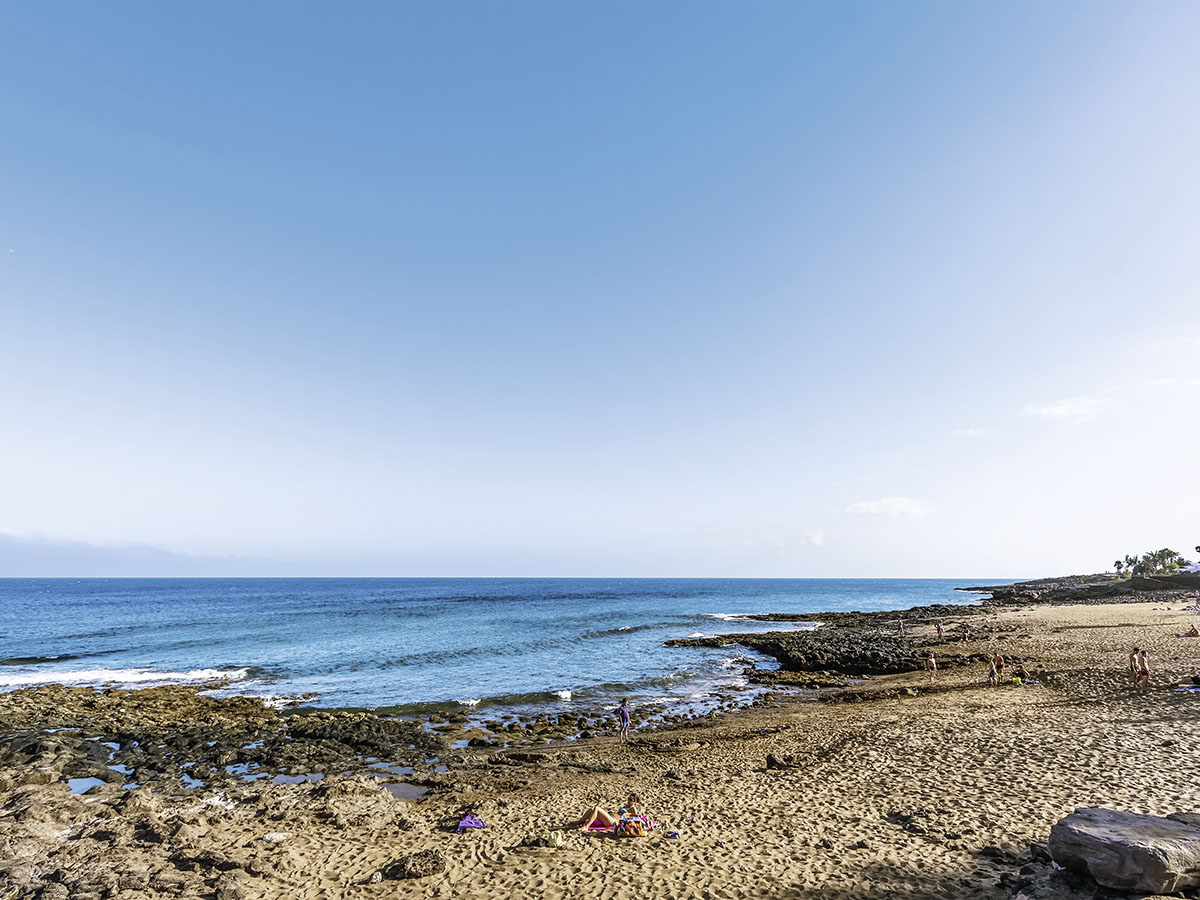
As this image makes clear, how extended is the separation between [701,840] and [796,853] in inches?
80.8

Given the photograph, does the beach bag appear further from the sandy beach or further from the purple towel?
the purple towel

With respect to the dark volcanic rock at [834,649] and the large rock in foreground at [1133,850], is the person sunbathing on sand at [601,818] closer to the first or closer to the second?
the large rock in foreground at [1133,850]

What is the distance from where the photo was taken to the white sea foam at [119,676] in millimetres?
35531

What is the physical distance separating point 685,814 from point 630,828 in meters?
1.99

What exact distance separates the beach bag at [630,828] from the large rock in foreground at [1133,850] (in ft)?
25.7

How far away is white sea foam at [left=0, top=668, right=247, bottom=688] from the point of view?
3553 cm

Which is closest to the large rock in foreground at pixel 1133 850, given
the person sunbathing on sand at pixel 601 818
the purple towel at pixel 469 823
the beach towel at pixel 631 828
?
the beach towel at pixel 631 828

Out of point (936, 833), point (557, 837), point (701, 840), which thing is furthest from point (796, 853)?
point (557, 837)

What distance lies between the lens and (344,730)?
23344 mm

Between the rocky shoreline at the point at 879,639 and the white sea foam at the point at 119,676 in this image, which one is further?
the rocky shoreline at the point at 879,639

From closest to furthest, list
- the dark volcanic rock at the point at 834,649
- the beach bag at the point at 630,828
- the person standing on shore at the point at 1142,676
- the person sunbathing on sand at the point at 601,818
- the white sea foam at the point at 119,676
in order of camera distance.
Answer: the beach bag at the point at 630,828
the person sunbathing on sand at the point at 601,818
the person standing on shore at the point at 1142,676
the white sea foam at the point at 119,676
the dark volcanic rock at the point at 834,649

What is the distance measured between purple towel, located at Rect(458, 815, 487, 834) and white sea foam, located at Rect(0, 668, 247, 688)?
98.7ft

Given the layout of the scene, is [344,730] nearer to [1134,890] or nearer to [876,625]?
[1134,890]

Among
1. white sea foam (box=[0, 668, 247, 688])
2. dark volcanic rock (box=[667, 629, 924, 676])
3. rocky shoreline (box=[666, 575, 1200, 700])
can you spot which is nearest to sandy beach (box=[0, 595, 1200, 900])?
rocky shoreline (box=[666, 575, 1200, 700])
